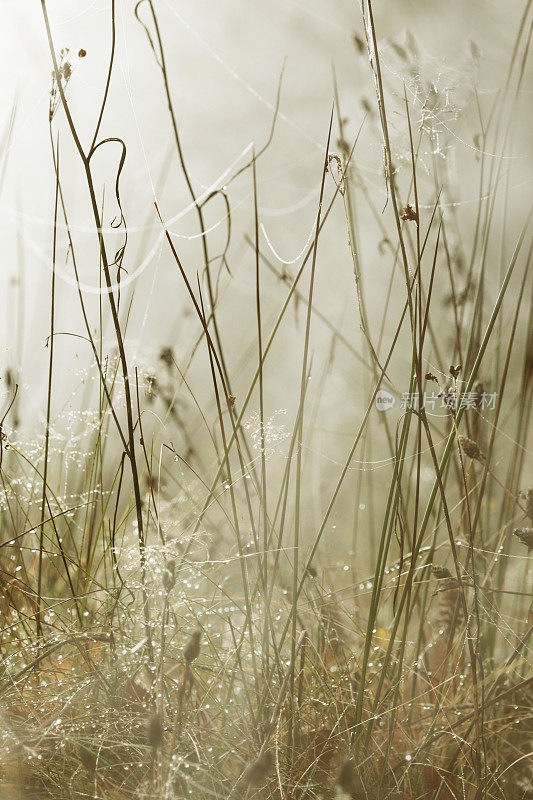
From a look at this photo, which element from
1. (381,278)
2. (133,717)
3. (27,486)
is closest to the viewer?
(133,717)

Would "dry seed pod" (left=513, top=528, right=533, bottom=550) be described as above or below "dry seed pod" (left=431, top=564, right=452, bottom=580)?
above

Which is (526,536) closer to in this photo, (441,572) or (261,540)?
(441,572)

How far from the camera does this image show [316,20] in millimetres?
718

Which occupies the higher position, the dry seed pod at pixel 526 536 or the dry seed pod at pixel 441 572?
the dry seed pod at pixel 526 536

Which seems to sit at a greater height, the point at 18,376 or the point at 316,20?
the point at 316,20

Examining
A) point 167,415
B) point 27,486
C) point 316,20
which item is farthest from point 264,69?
point 27,486

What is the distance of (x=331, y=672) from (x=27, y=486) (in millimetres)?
458

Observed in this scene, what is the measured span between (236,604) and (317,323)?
336 mm

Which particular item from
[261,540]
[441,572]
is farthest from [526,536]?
[261,540]

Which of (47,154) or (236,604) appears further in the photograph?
(47,154)

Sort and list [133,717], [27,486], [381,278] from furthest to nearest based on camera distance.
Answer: [27,486], [381,278], [133,717]

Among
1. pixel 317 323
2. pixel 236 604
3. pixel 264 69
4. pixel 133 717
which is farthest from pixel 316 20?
pixel 133 717

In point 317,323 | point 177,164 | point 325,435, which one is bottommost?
point 325,435

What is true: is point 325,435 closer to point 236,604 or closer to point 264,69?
point 236,604
